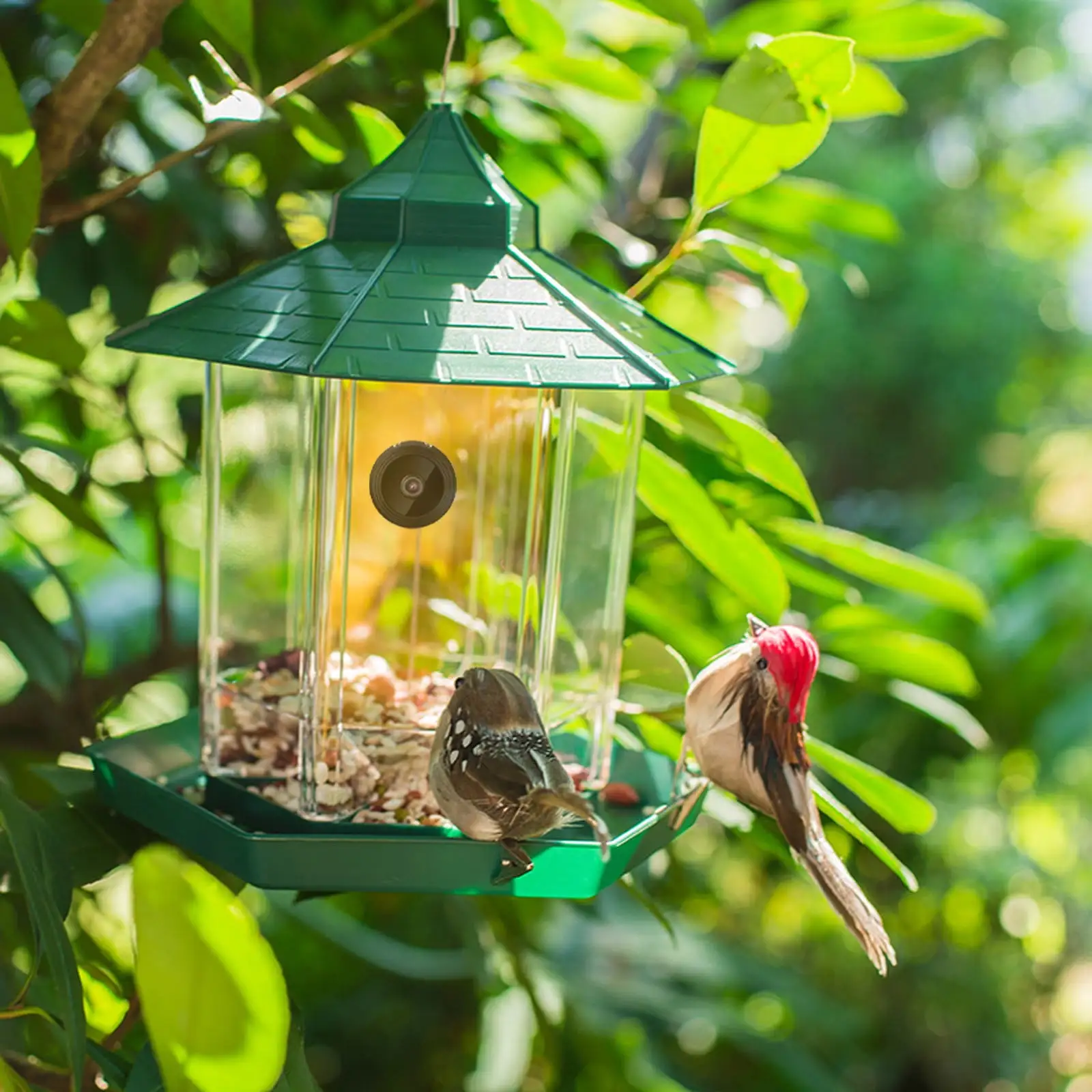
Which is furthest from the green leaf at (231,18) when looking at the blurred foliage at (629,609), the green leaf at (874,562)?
the green leaf at (874,562)

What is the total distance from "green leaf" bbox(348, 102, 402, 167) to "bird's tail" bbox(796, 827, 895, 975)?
0.45 m

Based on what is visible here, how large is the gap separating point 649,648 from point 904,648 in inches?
11.1

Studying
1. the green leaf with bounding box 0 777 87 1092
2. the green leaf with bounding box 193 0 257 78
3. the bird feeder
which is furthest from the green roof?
the green leaf with bounding box 0 777 87 1092

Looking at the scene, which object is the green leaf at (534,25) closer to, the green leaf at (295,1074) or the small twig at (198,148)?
the small twig at (198,148)

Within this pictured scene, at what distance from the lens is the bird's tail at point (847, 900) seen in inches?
23.0

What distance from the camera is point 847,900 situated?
0.60 m

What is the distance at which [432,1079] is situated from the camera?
1.78 m

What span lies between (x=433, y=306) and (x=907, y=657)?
518 millimetres

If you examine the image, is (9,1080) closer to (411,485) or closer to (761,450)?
(411,485)

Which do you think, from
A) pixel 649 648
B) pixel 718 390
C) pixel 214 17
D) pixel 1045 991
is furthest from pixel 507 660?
A: pixel 1045 991

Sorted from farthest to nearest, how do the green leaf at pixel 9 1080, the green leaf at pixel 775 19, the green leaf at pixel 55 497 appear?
the green leaf at pixel 775 19 → the green leaf at pixel 55 497 → the green leaf at pixel 9 1080

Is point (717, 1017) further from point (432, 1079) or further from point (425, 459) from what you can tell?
point (425, 459)

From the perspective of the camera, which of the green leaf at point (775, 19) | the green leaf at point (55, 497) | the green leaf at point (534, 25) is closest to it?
the green leaf at point (55, 497)

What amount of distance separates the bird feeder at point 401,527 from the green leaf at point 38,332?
0.09m
